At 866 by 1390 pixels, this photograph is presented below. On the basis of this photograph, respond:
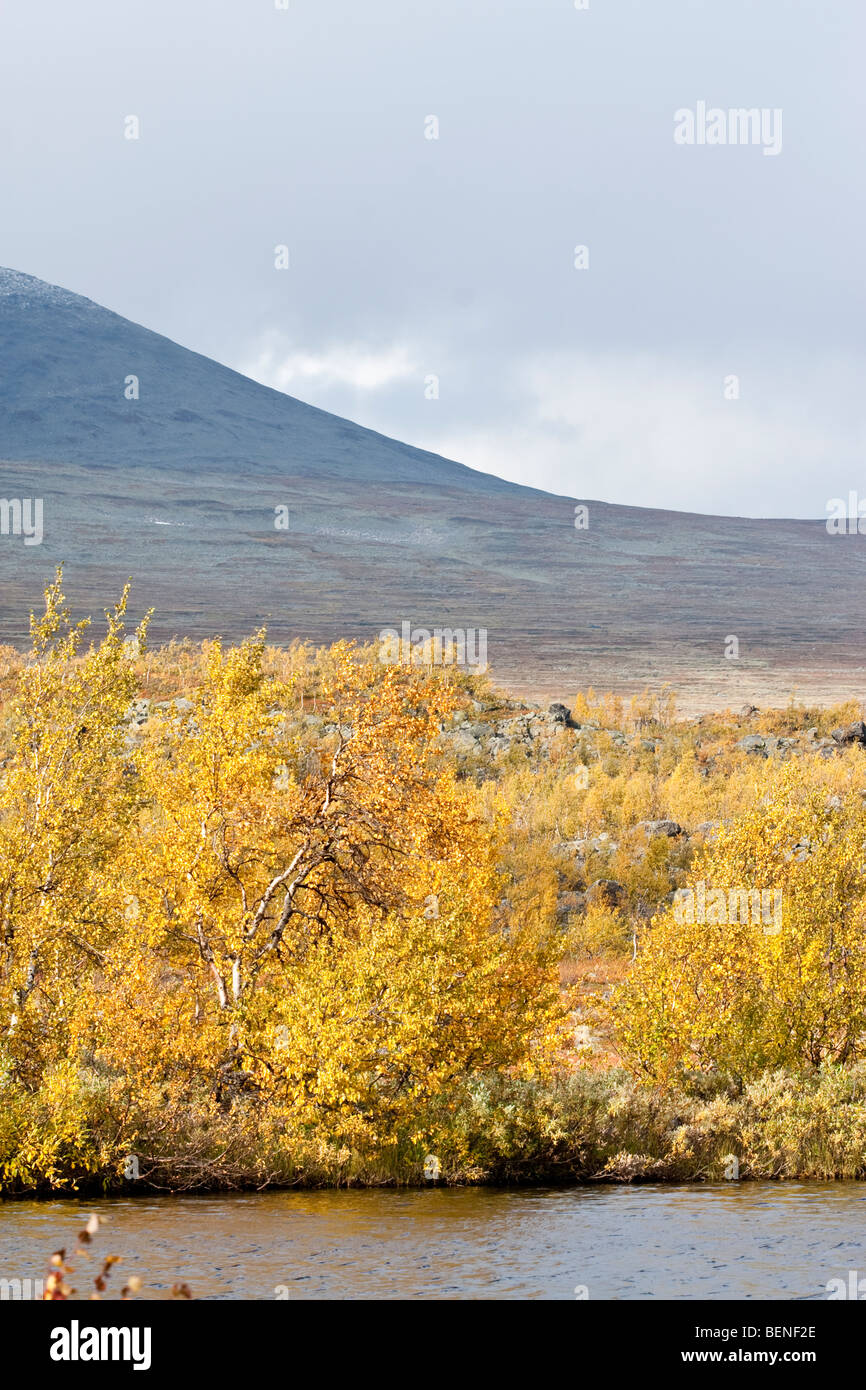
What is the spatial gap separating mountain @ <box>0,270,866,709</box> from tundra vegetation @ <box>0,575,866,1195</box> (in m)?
45.9

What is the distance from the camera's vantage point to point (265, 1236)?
1452cm

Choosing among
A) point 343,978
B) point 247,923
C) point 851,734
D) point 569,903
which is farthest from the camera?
point 851,734

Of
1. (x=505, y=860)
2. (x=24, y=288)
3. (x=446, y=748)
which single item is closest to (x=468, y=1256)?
(x=505, y=860)

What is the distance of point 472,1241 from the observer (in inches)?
567

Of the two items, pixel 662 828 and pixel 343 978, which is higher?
pixel 662 828

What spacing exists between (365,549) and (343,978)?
96.5 m

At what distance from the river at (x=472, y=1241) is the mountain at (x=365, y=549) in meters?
50.8

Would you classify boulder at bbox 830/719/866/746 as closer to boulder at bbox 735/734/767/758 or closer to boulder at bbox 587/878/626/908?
boulder at bbox 735/734/767/758

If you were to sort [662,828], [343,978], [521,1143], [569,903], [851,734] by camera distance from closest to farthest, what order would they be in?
[343,978], [521,1143], [569,903], [662,828], [851,734]

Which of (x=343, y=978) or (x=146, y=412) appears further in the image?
(x=146, y=412)

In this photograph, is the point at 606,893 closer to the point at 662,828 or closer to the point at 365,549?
the point at 662,828

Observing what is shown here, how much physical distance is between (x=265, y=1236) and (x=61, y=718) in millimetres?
7565

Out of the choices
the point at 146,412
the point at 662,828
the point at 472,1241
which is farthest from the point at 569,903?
A: the point at 146,412
